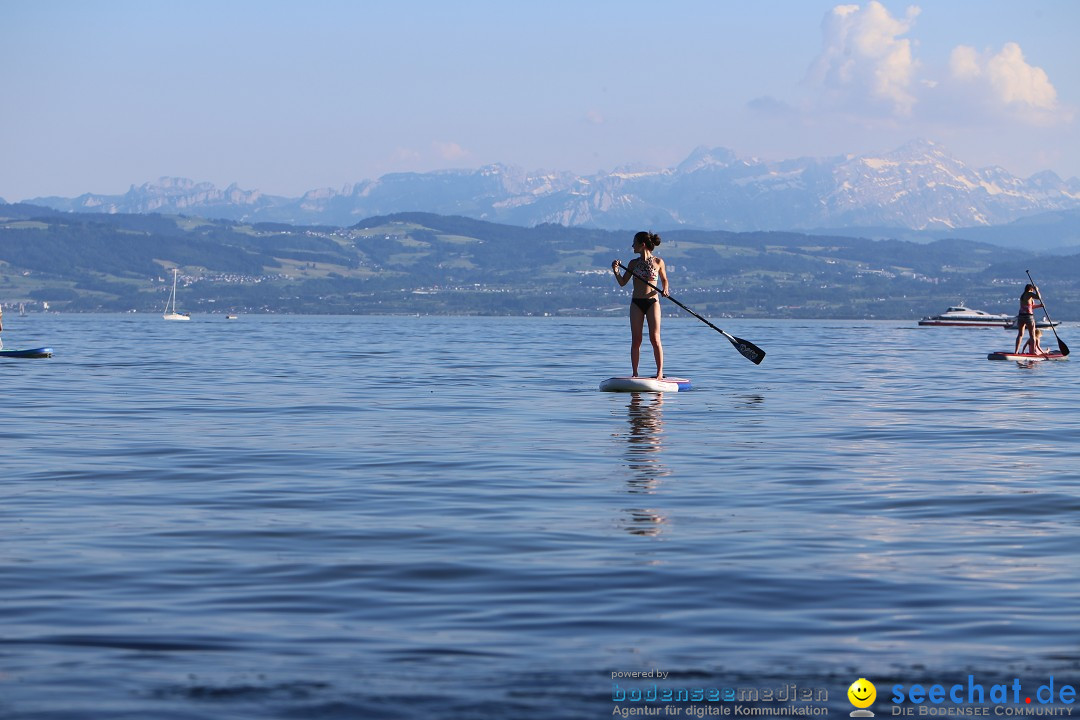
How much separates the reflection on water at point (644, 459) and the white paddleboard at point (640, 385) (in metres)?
0.23

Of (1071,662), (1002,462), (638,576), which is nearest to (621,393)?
(1002,462)

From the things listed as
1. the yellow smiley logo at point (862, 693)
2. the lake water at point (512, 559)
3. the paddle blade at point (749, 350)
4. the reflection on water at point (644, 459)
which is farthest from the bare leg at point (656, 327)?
the yellow smiley logo at point (862, 693)

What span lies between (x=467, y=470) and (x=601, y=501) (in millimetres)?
2806

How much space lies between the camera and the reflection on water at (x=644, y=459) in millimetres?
11750

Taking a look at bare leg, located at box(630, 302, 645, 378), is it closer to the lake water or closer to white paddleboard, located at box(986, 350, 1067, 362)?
the lake water

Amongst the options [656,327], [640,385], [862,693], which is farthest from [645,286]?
[862,693]

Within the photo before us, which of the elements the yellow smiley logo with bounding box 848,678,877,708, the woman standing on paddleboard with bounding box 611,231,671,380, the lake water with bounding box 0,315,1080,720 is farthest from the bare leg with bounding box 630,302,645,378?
the yellow smiley logo with bounding box 848,678,877,708

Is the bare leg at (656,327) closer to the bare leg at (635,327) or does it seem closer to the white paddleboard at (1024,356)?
the bare leg at (635,327)

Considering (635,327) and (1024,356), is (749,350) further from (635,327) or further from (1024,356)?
(1024,356)

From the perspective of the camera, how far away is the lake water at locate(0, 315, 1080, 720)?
700 centimetres

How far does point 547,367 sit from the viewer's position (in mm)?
41531

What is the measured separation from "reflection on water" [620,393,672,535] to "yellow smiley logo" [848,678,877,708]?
174 inches

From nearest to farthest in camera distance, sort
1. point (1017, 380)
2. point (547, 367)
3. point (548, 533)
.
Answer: point (548, 533)
point (1017, 380)
point (547, 367)

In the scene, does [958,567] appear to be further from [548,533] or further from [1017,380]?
[1017,380]
